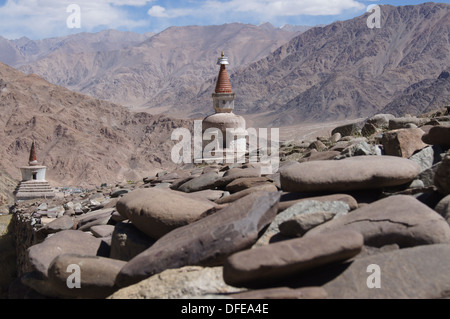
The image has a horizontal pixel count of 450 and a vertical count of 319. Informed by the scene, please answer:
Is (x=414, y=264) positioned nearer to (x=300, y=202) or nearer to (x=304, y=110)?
(x=300, y=202)

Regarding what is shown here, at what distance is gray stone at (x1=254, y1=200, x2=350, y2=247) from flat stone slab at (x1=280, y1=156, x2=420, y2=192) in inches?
12.5

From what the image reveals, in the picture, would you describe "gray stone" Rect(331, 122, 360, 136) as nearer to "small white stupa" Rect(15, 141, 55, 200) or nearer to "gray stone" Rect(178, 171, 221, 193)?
"gray stone" Rect(178, 171, 221, 193)

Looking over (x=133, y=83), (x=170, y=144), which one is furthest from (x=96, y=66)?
(x=170, y=144)

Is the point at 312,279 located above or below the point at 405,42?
below

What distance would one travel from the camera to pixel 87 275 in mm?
3818

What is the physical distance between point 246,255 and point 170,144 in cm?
6433

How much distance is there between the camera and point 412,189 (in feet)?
13.4

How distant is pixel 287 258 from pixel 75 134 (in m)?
62.4

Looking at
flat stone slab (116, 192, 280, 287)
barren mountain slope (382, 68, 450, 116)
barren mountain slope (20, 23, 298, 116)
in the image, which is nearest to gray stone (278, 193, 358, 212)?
flat stone slab (116, 192, 280, 287)

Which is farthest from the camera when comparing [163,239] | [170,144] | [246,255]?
[170,144]

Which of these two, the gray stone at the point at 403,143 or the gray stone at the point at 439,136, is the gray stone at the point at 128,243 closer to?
the gray stone at the point at 403,143

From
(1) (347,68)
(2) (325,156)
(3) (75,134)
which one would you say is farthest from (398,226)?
(1) (347,68)

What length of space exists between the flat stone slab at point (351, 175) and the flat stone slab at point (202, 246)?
66cm
